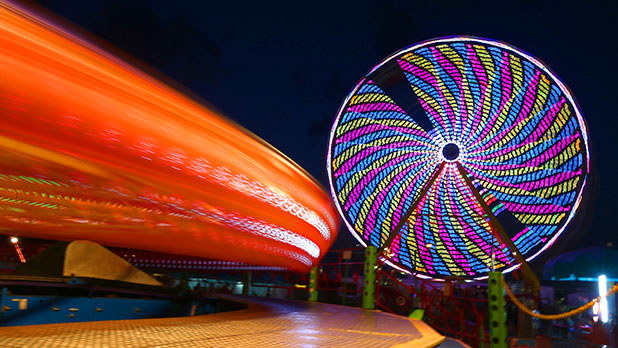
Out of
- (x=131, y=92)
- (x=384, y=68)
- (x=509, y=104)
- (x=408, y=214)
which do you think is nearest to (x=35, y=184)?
(x=131, y=92)

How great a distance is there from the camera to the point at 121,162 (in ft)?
11.0

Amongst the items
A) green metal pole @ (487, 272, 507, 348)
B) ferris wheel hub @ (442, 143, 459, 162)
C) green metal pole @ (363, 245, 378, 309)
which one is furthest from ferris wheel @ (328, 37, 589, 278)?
green metal pole @ (487, 272, 507, 348)

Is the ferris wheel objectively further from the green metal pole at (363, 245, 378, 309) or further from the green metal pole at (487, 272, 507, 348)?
the green metal pole at (487, 272, 507, 348)

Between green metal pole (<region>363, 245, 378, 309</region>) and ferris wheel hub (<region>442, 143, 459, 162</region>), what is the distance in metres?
6.12

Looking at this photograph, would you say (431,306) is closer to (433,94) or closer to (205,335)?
(433,94)

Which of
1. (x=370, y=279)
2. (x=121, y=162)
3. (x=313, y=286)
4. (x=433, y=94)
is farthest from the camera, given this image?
(x=433, y=94)

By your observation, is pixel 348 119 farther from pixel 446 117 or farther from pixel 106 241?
pixel 106 241

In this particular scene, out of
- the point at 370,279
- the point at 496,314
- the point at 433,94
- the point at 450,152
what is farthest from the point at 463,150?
the point at 496,314

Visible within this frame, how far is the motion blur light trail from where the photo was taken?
2.75 meters

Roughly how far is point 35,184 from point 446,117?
14092mm

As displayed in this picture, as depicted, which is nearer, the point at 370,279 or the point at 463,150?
the point at 370,279

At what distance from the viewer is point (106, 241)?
5.77 meters

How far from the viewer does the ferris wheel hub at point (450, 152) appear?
15020 mm

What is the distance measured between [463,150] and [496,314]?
31.4 ft
